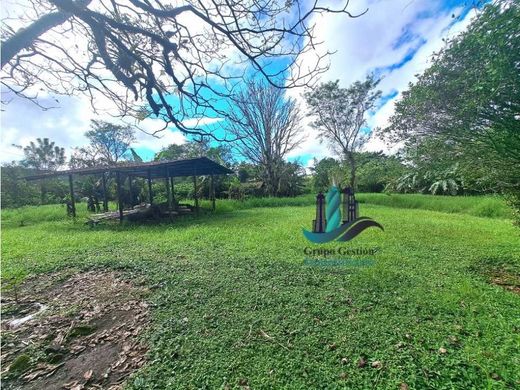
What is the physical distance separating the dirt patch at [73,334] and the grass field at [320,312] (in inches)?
9.0

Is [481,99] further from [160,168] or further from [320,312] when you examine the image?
[160,168]

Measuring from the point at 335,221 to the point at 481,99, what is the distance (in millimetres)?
4548

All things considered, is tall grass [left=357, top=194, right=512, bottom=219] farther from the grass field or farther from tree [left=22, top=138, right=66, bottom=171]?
tree [left=22, top=138, right=66, bottom=171]

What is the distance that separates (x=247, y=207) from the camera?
48.6 ft

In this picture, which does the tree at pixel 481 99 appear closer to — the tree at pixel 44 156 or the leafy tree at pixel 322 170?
the leafy tree at pixel 322 170

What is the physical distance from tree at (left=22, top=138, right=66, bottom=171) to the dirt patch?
117 feet

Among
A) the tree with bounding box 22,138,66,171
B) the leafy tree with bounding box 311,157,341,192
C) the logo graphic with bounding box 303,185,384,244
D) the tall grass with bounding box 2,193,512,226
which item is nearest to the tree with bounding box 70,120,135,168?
the tree with bounding box 22,138,66,171

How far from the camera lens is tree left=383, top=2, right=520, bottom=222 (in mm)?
2021

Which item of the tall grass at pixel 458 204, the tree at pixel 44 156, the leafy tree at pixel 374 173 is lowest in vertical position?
the tall grass at pixel 458 204

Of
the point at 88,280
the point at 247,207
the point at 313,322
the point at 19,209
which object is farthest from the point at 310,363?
the point at 19,209

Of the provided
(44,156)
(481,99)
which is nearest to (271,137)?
(481,99)

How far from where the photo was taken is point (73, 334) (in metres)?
2.50

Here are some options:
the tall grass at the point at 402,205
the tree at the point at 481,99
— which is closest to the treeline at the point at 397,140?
the tree at the point at 481,99

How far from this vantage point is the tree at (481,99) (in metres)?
2.02
